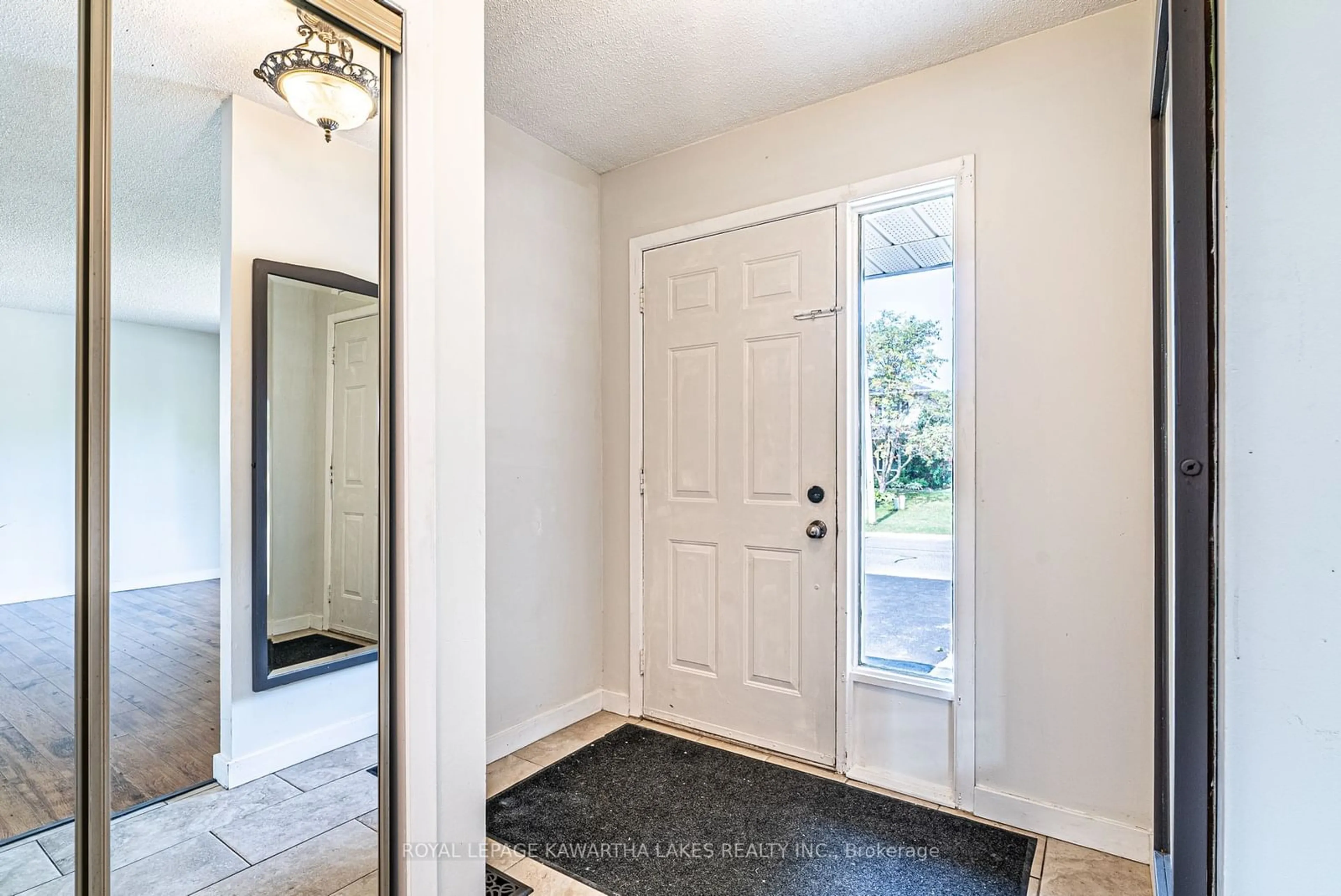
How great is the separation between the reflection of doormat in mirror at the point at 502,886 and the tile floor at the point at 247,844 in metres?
0.48

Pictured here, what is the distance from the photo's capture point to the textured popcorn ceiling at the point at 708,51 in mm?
1944

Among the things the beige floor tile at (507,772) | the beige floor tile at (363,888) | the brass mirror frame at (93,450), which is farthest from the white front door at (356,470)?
the beige floor tile at (507,772)

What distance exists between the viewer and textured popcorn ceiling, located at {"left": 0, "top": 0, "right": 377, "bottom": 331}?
100 cm

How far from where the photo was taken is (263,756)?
132cm

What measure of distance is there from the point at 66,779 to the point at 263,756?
34cm

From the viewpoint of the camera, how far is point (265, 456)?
1304 mm

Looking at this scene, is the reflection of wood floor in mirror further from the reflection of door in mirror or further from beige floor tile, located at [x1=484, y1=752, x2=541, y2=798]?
beige floor tile, located at [x1=484, y1=752, x2=541, y2=798]

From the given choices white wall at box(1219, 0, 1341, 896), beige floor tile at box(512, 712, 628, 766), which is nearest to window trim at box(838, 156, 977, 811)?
beige floor tile at box(512, 712, 628, 766)

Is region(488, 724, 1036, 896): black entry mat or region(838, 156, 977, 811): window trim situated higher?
region(838, 156, 977, 811): window trim

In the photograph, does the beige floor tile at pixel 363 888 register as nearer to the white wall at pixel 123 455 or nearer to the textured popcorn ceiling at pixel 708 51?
the white wall at pixel 123 455

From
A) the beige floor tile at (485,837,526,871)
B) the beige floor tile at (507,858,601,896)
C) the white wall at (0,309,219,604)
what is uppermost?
the white wall at (0,309,219,604)

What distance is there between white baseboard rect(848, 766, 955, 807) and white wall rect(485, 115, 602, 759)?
124 cm

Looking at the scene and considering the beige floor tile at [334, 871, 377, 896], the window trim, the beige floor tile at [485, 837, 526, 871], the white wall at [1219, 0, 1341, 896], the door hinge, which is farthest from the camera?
the door hinge

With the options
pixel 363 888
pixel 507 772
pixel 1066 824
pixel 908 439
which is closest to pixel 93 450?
pixel 363 888
